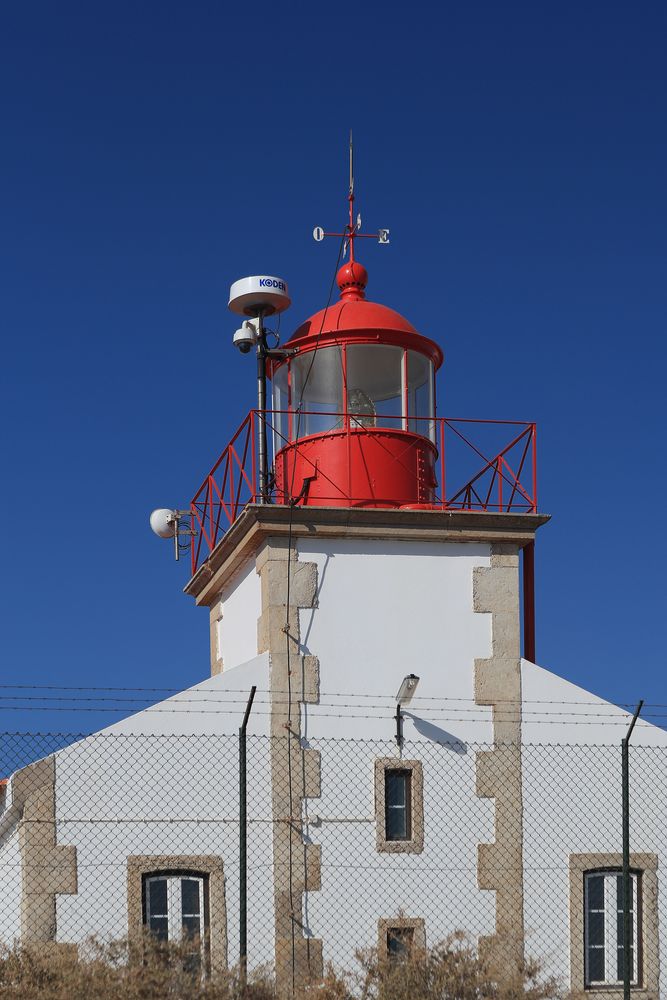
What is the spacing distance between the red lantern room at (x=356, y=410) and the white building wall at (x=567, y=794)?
2.34m

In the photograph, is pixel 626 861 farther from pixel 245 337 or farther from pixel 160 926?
pixel 245 337

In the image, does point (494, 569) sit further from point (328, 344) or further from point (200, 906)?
point (200, 906)

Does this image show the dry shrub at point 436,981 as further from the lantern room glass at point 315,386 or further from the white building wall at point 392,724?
the lantern room glass at point 315,386

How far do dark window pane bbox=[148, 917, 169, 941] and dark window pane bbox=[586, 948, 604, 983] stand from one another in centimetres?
393

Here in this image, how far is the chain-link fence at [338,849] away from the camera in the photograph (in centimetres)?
1333

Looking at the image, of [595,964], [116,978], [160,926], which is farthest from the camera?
[595,964]

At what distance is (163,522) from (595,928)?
6.56m

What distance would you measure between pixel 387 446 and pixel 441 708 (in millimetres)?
2675

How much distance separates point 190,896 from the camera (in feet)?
44.6

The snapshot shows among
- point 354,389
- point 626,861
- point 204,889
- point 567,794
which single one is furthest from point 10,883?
point 354,389

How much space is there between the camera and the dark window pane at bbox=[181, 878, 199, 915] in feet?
44.5

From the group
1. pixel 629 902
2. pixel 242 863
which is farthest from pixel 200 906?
pixel 629 902

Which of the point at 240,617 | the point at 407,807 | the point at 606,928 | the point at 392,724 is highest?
the point at 240,617

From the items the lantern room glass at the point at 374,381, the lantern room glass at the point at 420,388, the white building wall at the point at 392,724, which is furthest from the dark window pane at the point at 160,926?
the lantern room glass at the point at 420,388
